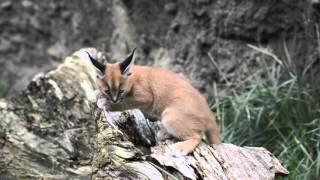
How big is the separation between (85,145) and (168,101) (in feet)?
3.68

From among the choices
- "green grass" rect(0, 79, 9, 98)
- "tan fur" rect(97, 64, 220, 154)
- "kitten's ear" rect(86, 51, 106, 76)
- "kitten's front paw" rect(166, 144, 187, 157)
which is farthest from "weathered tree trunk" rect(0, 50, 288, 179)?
"green grass" rect(0, 79, 9, 98)

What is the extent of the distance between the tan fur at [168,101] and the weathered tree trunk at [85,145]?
0.17 m

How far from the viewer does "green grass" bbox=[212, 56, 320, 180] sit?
285 inches

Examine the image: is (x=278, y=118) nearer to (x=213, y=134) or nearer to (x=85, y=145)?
(x=213, y=134)

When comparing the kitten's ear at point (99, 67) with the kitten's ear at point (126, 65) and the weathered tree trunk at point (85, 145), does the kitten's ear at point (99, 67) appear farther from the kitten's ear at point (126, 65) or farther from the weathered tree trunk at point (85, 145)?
the weathered tree trunk at point (85, 145)

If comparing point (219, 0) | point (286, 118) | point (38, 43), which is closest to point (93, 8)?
point (38, 43)

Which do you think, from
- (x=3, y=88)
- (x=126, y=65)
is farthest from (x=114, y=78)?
(x=3, y=88)

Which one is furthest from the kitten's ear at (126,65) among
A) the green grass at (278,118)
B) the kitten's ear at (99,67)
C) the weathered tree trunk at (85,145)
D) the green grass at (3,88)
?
the green grass at (3,88)

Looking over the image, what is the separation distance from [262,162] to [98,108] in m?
1.75

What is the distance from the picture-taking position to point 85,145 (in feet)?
23.2

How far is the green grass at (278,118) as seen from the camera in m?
7.23

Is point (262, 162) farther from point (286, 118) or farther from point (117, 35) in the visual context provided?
point (117, 35)

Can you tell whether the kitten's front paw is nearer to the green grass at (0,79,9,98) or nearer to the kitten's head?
the kitten's head

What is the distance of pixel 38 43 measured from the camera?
12.5 m
